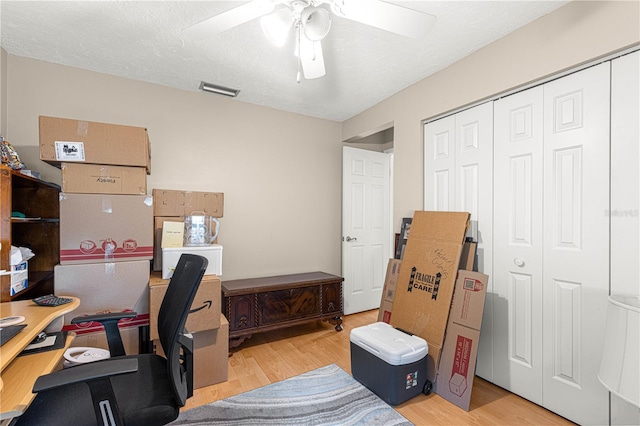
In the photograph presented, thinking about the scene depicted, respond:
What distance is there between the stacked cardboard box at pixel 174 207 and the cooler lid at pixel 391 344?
5.60 ft

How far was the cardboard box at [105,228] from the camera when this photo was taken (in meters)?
1.94

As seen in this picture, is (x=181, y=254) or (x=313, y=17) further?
(x=181, y=254)

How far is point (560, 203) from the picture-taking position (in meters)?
1.88

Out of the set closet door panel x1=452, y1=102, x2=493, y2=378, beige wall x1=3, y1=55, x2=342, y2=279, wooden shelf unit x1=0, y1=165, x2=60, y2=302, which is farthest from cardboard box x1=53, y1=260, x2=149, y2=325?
closet door panel x1=452, y1=102, x2=493, y2=378

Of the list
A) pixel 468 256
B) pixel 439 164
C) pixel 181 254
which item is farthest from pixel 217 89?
pixel 468 256

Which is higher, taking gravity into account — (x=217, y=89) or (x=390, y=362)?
(x=217, y=89)

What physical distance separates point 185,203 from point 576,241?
296cm

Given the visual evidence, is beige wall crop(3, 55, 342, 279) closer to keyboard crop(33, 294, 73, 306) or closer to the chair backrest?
keyboard crop(33, 294, 73, 306)

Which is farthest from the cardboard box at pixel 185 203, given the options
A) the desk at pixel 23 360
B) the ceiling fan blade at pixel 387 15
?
the ceiling fan blade at pixel 387 15

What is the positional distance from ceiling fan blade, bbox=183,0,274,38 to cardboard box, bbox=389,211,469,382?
1932 millimetres

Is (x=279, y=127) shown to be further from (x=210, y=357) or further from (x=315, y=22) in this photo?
(x=210, y=357)

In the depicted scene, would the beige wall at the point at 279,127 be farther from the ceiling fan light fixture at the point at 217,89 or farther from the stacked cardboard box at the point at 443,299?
the stacked cardboard box at the point at 443,299

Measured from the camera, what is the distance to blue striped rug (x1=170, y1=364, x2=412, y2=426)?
1.86 metres

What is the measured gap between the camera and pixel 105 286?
2020 millimetres
